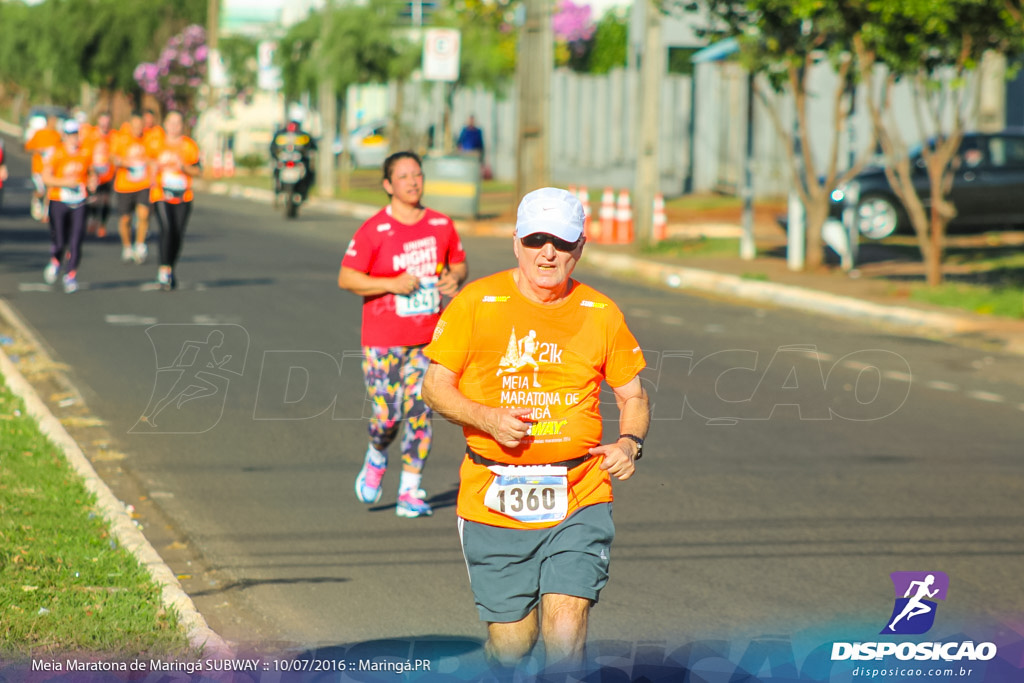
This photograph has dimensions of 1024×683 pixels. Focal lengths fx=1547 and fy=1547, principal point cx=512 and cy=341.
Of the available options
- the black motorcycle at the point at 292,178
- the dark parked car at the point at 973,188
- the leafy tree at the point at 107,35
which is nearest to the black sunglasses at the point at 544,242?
the dark parked car at the point at 973,188

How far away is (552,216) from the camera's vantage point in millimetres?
4602

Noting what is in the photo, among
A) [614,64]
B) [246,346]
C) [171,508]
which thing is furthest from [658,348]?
[614,64]

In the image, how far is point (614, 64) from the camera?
5106 centimetres

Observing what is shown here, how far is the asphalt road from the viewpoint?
6.54 meters

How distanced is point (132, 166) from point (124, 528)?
13546 mm

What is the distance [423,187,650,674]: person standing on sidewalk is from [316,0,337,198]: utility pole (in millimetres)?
33855

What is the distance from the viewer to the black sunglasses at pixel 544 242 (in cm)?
464

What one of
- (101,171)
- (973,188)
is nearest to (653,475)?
(101,171)

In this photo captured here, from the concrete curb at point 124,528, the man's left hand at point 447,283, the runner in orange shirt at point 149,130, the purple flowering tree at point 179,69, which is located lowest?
the concrete curb at point 124,528

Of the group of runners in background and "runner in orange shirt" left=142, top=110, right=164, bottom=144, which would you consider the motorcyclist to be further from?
the group of runners in background

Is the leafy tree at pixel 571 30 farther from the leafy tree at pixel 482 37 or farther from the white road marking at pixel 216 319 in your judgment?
the white road marking at pixel 216 319

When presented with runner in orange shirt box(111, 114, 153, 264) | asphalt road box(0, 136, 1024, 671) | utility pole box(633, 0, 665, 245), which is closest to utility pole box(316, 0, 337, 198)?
utility pole box(633, 0, 665, 245)

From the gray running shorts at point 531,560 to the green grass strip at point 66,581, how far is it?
1345 millimetres

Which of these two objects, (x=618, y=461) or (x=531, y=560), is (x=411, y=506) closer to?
(x=531, y=560)
